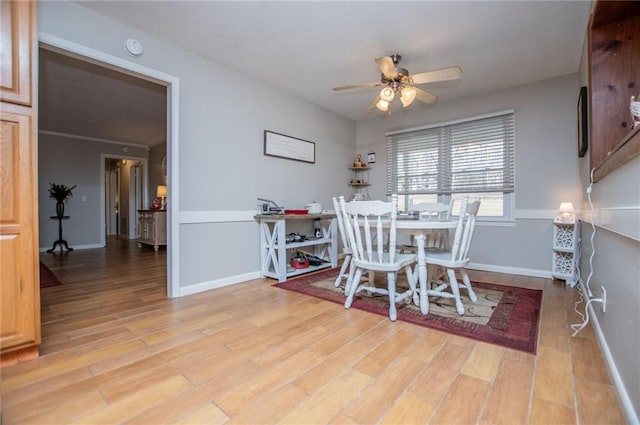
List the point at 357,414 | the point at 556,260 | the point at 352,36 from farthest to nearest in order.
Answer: the point at 556,260, the point at 352,36, the point at 357,414

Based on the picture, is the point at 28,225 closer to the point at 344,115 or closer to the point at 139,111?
the point at 139,111

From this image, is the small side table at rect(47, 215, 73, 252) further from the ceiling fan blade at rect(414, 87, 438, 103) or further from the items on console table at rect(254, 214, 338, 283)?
the ceiling fan blade at rect(414, 87, 438, 103)

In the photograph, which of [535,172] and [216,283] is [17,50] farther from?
[535,172]

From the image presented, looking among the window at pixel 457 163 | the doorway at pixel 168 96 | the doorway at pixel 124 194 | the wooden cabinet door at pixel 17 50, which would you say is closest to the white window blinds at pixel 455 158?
the window at pixel 457 163

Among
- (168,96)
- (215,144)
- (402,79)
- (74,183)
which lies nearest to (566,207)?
(402,79)

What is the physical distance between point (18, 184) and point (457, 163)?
4369 mm

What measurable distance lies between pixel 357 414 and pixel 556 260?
10.4 ft

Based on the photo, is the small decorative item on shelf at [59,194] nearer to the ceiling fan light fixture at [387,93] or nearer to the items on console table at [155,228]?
the items on console table at [155,228]

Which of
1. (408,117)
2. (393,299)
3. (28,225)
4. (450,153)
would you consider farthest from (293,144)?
(28,225)

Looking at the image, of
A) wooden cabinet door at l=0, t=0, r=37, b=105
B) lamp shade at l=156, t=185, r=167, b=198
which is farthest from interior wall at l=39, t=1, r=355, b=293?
lamp shade at l=156, t=185, r=167, b=198

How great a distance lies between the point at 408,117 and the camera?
178 inches

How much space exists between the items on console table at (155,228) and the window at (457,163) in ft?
14.0

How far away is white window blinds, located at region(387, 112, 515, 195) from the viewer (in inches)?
147

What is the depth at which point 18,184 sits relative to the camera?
153 centimetres
